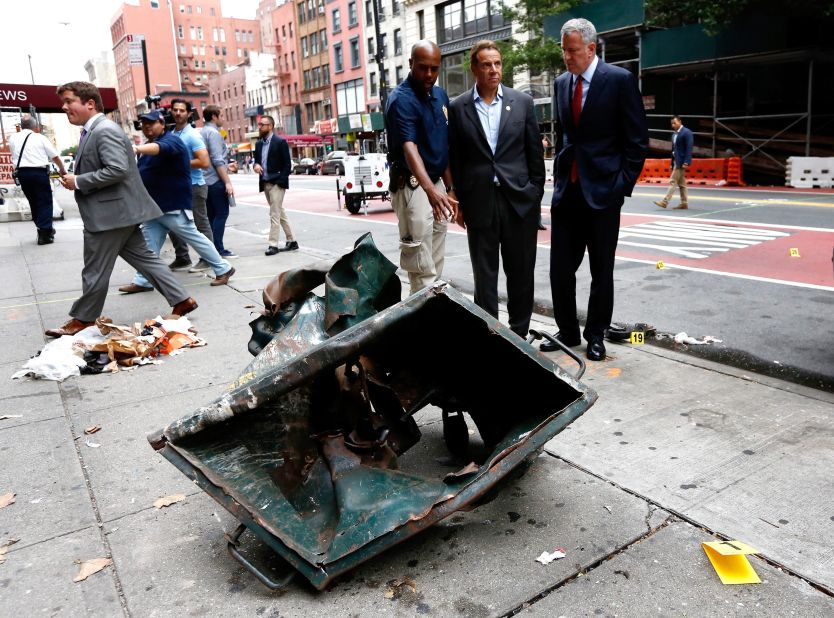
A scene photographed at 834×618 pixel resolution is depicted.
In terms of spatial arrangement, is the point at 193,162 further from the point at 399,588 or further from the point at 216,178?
the point at 399,588

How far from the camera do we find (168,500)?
114 inches

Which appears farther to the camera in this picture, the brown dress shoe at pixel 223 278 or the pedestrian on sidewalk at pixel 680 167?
the pedestrian on sidewalk at pixel 680 167

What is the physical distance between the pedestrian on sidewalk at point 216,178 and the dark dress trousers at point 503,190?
5158mm

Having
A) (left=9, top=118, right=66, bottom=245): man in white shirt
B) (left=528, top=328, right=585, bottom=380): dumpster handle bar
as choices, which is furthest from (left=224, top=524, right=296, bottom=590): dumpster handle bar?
(left=9, top=118, right=66, bottom=245): man in white shirt

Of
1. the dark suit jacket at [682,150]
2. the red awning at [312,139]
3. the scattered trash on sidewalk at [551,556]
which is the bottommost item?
the scattered trash on sidewalk at [551,556]

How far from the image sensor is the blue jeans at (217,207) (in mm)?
9281

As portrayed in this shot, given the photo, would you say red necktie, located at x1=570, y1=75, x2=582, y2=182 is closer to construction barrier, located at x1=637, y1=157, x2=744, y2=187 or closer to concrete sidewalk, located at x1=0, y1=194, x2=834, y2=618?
concrete sidewalk, located at x1=0, y1=194, x2=834, y2=618

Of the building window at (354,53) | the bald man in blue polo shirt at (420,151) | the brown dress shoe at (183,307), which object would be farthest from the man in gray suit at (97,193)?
the building window at (354,53)

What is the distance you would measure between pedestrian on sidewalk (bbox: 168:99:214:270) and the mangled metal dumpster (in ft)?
18.2

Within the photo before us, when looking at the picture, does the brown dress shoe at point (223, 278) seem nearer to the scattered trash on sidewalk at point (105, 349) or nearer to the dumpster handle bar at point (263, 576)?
the scattered trash on sidewalk at point (105, 349)

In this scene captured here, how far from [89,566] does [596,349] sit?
3230 mm

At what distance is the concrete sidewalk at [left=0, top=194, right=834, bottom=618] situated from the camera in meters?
2.18

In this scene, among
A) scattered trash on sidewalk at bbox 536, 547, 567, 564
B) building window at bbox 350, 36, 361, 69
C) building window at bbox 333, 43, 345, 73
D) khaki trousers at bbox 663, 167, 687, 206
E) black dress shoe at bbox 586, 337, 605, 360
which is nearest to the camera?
scattered trash on sidewalk at bbox 536, 547, 567, 564

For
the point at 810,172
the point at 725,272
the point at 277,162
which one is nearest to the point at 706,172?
the point at 810,172
